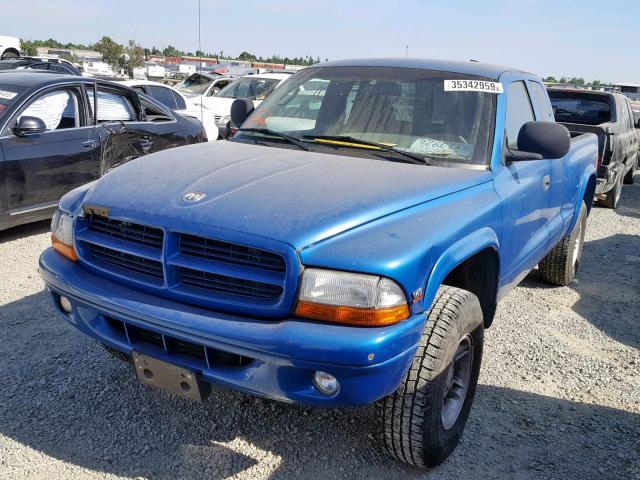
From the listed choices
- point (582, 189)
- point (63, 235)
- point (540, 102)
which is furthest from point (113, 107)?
point (582, 189)

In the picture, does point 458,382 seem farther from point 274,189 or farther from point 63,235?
point 63,235

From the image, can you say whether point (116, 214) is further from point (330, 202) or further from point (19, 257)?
point (19, 257)

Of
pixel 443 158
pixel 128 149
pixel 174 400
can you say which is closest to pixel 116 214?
pixel 174 400

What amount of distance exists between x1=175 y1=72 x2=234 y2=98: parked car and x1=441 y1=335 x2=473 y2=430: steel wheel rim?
43.7ft

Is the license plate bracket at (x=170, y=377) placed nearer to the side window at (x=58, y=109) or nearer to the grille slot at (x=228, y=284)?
the grille slot at (x=228, y=284)

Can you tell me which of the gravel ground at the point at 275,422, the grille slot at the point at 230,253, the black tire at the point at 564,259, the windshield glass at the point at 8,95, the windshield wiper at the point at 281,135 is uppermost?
the windshield wiper at the point at 281,135

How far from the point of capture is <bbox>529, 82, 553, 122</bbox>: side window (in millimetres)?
4250

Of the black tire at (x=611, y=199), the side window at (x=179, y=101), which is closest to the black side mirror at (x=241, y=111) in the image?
the side window at (x=179, y=101)

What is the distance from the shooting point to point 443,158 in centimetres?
322

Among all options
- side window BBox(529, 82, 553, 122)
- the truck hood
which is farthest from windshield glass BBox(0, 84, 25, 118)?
side window BBox(529, 82, 553, 122)

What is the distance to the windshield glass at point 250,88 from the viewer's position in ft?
46.0

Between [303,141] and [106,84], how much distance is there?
3.94 m

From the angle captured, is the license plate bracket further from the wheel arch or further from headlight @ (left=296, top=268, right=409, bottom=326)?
the wheel arch

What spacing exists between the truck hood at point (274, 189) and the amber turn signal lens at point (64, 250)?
252 millimetres
